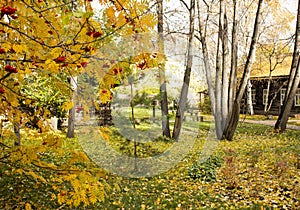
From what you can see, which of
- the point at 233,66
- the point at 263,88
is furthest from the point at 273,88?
the point at 233,66

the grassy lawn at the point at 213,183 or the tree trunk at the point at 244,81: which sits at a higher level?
the tree trunk at the point at 244,81

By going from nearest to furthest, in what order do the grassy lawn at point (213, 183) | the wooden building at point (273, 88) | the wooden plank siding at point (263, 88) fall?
the grassy lawn at point (213, 183) < the wooden building at point (273, 88) < the wooden plank siding at point (263, 88)

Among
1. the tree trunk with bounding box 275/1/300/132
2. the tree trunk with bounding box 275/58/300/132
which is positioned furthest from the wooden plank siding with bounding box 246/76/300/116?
the tree trunk with bounding box 275/58/300/132

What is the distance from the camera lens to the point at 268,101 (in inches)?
905

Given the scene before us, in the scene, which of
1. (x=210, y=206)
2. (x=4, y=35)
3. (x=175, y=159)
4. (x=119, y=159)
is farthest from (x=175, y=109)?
(x=4, y=35)

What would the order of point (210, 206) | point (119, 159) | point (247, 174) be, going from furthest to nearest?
point (119, 159)
point (247, 174)
point (210, 206)

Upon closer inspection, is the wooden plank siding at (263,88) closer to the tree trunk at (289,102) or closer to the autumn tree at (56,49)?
the tree trunk at (289,102)

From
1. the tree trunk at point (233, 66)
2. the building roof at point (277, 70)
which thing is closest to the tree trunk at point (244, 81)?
the tree trunk at point (233, 66)

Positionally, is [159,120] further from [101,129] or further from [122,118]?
[101,129]

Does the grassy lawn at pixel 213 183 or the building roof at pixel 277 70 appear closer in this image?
the grassy lawn at pixel 213 183

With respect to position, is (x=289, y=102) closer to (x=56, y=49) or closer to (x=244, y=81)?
(x=244, y=81)

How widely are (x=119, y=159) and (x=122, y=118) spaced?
122cm

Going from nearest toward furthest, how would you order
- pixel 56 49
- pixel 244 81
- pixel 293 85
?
1. pixel 56 49
2. pixel 244 81
3. pixel 293 85

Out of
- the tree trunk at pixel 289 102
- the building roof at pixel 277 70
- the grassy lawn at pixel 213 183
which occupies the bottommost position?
the grassy lawn at pixel 213 183
